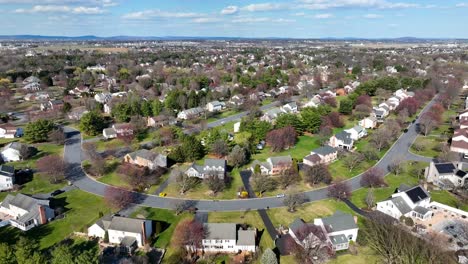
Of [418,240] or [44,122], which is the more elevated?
[44,122]

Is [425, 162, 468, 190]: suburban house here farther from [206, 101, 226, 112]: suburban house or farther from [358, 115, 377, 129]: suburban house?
[206, 101, 226, 112]: suburban house

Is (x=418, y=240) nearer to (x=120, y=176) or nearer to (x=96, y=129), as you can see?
(x=120, y=176)

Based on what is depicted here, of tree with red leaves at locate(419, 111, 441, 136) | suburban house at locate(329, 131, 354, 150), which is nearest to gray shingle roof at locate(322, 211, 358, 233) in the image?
suburban house at locate(329, 131, 354, 150)

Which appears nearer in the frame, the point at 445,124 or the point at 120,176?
the point at 120,176

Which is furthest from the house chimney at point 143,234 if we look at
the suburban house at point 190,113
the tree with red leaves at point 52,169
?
the suburban house at point 190,113

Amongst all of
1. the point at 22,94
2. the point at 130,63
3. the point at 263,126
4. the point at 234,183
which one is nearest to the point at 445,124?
the point at 263,126

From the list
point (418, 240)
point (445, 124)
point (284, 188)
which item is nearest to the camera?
point (418, 240)

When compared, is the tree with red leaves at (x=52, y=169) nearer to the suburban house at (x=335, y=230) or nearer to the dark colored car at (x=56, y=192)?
the dark colored car at (x=56, y=192)

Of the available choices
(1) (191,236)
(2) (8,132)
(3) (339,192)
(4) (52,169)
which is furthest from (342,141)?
(2) (8,132)
